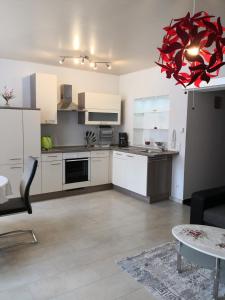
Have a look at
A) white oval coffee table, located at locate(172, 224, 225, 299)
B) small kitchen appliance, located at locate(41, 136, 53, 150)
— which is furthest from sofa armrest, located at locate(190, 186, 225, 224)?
small kitchen appliance, located at locate(41, 136, 53, 150)

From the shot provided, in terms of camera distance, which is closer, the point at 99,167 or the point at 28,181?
the point at 28,181

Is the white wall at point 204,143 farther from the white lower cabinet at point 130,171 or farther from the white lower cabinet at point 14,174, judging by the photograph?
the white lower cabinet at point 14,174

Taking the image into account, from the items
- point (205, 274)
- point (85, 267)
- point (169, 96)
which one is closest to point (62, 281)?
point (85, 267)

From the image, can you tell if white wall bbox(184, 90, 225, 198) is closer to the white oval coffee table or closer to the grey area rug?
the grey area rug

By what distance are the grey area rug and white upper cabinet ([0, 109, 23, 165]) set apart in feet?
Result: 8.98

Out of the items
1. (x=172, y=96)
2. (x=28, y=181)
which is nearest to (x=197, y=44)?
(x=28, y=181)

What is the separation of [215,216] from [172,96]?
2587 millimetres

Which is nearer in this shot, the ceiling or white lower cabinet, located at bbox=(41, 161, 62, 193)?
the ceiling

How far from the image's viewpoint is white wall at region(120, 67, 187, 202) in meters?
4.73

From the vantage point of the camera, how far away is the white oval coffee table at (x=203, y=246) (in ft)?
6.86

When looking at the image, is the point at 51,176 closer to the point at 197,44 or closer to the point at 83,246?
the point at 83,246

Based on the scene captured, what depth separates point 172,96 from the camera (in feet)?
16.0

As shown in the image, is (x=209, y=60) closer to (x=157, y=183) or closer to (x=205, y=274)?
(x=205, y=274)

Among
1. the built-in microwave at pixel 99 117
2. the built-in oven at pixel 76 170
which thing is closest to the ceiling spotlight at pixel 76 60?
the built-in microwave at pixel 99 117
